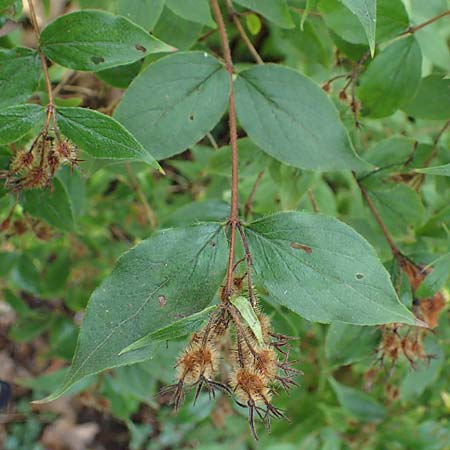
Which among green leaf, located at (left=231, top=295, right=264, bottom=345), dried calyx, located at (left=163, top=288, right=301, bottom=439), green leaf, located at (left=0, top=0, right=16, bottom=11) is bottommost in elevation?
dried calyx, located at (left=163, top=288, right=301, bottom=439)

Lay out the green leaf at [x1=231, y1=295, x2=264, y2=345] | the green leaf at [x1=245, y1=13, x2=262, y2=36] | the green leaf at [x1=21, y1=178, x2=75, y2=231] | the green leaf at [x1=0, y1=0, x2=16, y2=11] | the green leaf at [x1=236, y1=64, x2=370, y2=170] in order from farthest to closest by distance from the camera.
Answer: the green leaf at [x1=245, y1=13, x2=262, y2=36]
the green leaf at [x1=21, y1=178, x2=75, y2=231]
the green leaf at [x1=236, y1=64, x2=370, y2=170]
the green leaf at [x1=0, y1=0, x2=16, y2=11]
the green leaf at [x1=231, y1=295, x2=264, y2=345]

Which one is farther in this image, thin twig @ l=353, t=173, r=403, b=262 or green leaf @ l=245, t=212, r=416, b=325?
thin twig @ l=353, t=173, r=403, b=262

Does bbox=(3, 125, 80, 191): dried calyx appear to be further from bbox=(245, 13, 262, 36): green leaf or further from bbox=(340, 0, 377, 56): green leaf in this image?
bbox=(245, 13, 262, 36): green leaf

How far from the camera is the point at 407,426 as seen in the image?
2115 mm

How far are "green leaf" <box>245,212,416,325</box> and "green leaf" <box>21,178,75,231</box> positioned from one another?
455mm

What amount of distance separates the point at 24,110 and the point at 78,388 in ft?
3.86

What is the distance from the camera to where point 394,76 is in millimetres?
1385

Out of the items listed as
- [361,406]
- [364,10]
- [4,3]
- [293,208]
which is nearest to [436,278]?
[293,208]

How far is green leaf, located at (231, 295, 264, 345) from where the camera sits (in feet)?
2.98

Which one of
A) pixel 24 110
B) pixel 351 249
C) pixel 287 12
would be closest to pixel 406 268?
pixel 351 249

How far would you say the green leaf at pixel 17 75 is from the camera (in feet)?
3.74

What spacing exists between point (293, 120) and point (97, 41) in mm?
377

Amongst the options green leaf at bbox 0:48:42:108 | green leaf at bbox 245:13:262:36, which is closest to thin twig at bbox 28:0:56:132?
green leaf at bbox 0:48:42:108

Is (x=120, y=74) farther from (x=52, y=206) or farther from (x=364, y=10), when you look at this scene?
(x=364, y=10)
